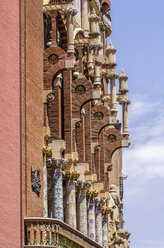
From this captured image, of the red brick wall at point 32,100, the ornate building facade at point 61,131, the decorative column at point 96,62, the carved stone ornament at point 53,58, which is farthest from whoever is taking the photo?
the decorative column at point 96,62

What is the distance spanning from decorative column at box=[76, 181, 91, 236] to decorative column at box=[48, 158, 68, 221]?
4438 mm

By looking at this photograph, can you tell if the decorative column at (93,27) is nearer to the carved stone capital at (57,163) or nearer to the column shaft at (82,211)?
the column shaft at (82,211)

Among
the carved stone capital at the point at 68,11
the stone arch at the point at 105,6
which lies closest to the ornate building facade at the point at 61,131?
the carved stone capital at the point at 68,11

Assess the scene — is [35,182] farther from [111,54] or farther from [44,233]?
[111,54]

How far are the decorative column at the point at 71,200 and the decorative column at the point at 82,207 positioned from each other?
209 centimetres

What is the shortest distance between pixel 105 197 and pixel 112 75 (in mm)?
7270

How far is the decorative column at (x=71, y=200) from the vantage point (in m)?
40.5

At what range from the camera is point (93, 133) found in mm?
46000

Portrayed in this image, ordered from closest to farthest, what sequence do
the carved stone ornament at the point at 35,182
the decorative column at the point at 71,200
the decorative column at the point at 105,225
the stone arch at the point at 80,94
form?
the carved stone ornament at the point at 35,182, the decorative column at the point at 71,200, the stone arch at the point at 80,94, the decorative column at the point at 105,225

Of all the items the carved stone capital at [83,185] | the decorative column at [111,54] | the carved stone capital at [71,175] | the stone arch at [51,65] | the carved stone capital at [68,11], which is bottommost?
the carved stone capital at [71,175]

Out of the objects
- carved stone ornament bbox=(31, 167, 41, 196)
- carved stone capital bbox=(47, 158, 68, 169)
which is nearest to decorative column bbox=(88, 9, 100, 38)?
carved stone capital bbox=(47, 158, 68, 169)

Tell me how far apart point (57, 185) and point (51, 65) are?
4981mm
